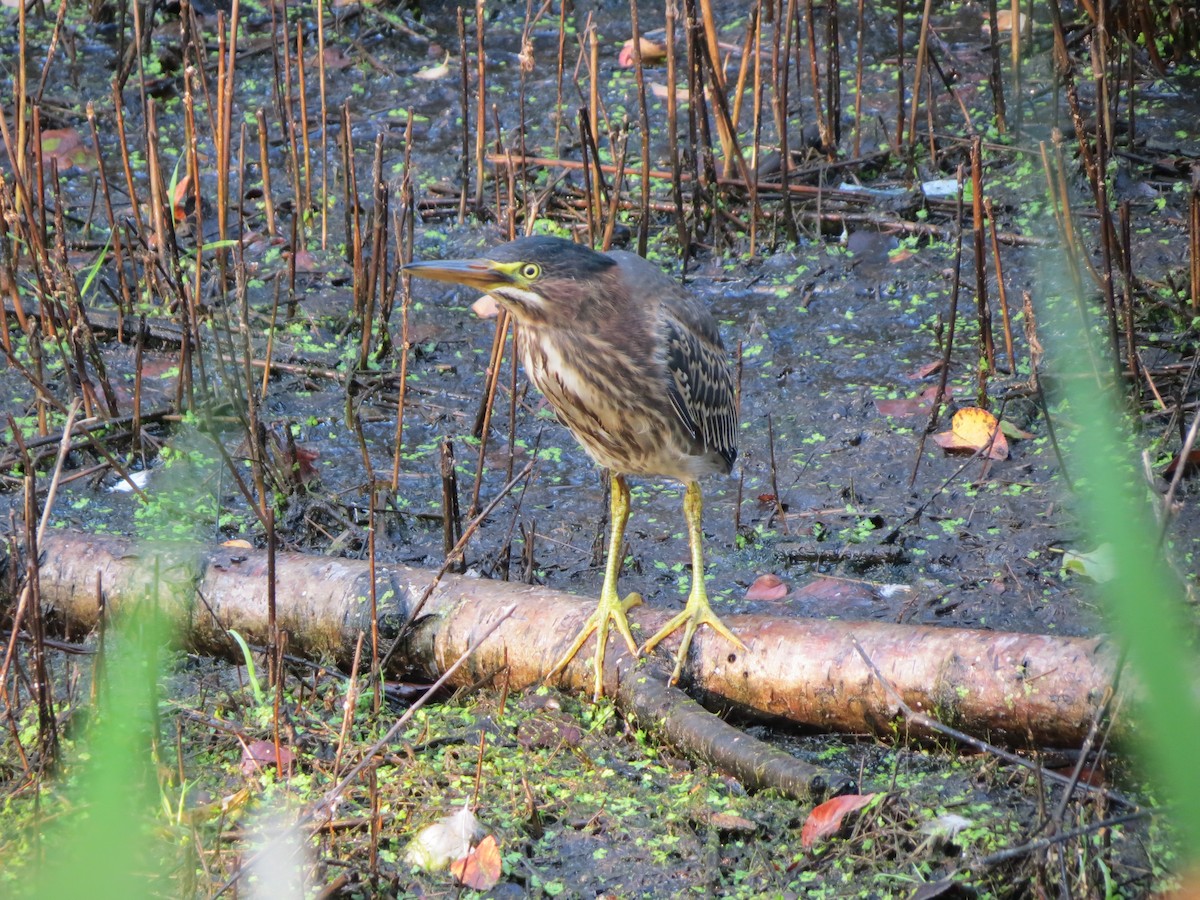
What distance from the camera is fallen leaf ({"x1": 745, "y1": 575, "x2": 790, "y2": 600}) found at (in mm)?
4125

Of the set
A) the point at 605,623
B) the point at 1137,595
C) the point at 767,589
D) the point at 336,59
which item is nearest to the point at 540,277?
the point at 605,623

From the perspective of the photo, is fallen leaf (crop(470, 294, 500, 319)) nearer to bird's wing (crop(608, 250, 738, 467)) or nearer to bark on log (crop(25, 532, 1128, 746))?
bird's wing (crop(608, 250, 738, 467))

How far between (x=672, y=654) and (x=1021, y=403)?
2.03m

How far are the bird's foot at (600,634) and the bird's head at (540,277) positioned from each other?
82cm

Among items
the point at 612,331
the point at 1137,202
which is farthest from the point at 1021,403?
the point at 612,331

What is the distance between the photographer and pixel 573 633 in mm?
3582

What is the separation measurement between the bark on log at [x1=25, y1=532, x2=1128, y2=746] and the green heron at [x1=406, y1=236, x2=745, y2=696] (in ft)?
0.34

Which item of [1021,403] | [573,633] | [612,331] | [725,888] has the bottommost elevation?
[725,888]

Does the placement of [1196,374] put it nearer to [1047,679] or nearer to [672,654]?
[1047,679]

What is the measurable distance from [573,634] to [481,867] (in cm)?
88

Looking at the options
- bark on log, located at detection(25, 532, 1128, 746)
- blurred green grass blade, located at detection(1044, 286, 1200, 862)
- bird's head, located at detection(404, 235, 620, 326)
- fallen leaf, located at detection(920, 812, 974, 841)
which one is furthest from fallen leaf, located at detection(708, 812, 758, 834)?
blurred green grass blade, located at detection(1044, 286, 1200, 862)

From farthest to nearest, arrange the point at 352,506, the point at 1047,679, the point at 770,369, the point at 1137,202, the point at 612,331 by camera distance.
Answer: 1. the point at 1137,202
2. the point at 770,369
3. the point at 352,506
4. the point at 612,331
5. the point at 1047,679

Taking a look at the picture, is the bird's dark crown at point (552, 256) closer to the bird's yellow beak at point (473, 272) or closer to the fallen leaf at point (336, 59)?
the bird's yellow beak at point (473, 272)

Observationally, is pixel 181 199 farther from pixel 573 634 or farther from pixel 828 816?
pixel 828 816
